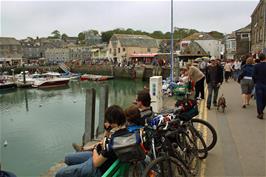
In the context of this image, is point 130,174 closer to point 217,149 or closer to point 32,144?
point 217,149

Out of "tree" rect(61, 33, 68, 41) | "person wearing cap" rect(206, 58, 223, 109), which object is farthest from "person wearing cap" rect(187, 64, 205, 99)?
"tree" rect(61, 33, 68, 41)

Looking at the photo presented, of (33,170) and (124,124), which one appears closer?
(124,124)

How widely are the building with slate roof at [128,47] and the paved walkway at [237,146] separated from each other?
71099mm

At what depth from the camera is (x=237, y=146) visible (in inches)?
273

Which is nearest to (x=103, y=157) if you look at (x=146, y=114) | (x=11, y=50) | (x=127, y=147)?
(x=127, y=147)

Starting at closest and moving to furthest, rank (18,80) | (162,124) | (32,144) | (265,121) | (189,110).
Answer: (162,124)
(189,110)
(265,121)
(32,144)
(18,80)

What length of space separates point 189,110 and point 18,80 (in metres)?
54.0

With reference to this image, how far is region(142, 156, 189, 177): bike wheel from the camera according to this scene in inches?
157

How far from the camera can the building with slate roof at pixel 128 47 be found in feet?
271

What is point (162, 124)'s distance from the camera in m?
4.65

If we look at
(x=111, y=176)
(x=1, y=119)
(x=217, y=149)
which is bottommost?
(x=1, y=119)

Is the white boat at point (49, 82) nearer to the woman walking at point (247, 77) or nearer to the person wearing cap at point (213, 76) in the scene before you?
the person wearing cap at point (213, 76)

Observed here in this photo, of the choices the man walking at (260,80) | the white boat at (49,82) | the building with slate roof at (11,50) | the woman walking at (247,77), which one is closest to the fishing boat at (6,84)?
the white boat at (49,82)

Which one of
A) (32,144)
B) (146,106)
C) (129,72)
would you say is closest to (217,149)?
(146,106)
